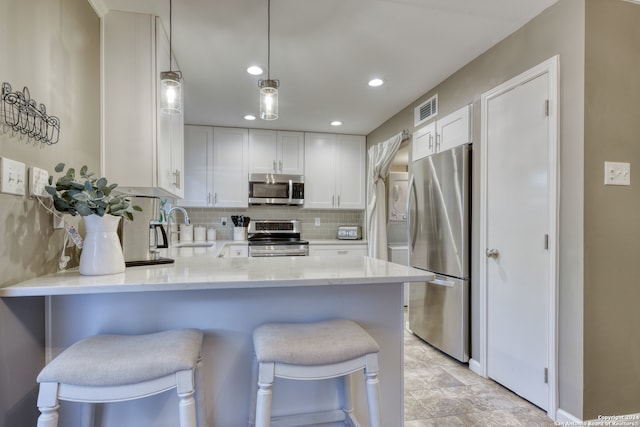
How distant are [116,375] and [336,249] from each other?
3.56 metres

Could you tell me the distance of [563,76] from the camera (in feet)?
6.05

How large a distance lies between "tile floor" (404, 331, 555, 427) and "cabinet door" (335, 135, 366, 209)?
253 cm

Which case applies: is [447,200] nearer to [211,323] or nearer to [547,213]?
[547,213]

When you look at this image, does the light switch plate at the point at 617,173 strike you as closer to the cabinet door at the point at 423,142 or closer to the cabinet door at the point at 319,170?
the cabinet door at the point at 423,142

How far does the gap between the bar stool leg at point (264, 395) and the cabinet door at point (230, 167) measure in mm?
3495

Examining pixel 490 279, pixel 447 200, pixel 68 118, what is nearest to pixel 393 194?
pixel 447 200

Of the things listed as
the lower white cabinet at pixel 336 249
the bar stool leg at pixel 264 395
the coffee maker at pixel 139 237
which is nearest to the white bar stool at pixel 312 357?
the bar stool leg at pixel 264 395

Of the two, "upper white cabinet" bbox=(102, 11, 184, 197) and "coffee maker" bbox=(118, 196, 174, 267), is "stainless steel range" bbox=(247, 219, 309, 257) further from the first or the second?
"coffee maker" bbox=(118, 196, 174, 267)

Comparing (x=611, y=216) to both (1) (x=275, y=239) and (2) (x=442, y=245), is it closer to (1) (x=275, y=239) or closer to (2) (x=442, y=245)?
(2) (x=442, y=245)

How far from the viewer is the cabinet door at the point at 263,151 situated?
14.7ft

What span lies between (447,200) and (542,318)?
1143 mm

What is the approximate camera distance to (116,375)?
1016 millimetres

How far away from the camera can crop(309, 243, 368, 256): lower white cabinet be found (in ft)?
14.4

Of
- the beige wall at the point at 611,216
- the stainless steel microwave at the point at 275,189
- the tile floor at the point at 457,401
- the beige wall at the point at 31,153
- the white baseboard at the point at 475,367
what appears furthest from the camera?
the stainless steel microwave at the point at 275,189
